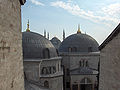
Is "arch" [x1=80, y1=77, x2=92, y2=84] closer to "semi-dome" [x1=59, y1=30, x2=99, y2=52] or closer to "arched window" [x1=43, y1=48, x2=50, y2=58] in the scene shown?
"semi-dome" [x1=59, y1=30, x2=99, y2=52]

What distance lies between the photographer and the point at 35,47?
53.4 feet

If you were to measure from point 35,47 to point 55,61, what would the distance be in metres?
3.34

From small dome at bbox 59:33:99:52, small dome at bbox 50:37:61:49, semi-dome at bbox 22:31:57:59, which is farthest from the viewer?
small dome at bbox 50:37:61:49

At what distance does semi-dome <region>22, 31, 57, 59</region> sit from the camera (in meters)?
15.8

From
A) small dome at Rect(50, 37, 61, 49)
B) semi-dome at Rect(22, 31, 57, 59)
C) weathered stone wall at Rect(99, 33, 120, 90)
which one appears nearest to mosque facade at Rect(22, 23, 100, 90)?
semi-dome at Rect(22, 31, 57, 59)

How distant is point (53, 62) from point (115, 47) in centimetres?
1095

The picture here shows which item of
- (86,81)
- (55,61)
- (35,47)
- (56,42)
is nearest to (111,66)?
(55,61)

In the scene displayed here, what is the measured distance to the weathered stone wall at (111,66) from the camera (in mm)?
6727

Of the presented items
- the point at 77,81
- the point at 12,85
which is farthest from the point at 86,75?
the point at 12,85

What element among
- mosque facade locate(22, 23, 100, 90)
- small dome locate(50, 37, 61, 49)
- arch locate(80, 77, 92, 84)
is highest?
small dome locate(50, 37, 61, 49)

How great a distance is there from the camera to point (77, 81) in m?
21.0

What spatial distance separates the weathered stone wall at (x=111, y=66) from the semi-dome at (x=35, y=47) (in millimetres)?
9383

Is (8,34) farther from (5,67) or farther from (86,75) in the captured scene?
(86,75)

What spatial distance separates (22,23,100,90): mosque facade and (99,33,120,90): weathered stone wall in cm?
697
